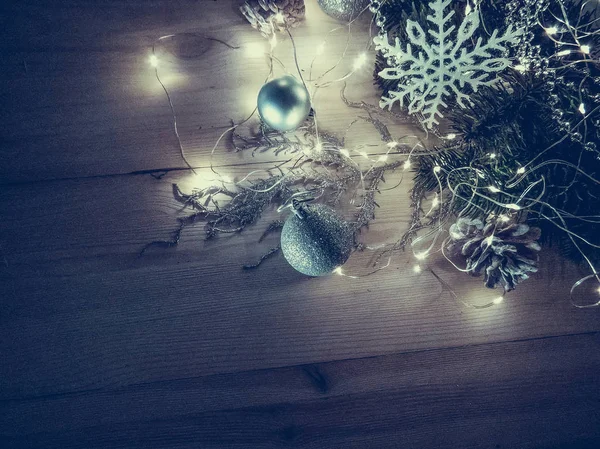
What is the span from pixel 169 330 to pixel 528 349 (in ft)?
2.47

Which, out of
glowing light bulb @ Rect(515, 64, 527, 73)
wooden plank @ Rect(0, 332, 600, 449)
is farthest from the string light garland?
wooden plank @ Rect(0, 332, 600, 449)

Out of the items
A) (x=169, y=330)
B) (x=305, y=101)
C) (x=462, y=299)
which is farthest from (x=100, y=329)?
(x=462, y=299)

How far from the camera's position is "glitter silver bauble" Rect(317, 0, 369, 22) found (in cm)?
84

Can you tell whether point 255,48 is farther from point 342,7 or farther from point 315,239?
point 315,239

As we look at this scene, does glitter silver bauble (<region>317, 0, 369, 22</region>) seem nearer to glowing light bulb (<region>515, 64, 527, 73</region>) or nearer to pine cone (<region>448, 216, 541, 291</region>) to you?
glowing light bulb (<region>515, 64, 527, 73</region>)

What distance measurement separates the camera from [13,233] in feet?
2.91

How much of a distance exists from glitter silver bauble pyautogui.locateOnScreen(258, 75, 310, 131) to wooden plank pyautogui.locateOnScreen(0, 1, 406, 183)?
15cm

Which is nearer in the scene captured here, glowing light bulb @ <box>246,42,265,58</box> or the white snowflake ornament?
the white snowflake ornament

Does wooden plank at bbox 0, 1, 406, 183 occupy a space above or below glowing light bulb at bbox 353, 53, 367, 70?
below

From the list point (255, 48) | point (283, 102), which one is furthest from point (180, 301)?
point (255, 48)

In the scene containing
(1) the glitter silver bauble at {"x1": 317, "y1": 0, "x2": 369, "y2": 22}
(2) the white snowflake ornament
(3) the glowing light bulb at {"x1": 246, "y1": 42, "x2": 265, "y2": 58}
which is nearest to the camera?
(2) the white snowflake ornament

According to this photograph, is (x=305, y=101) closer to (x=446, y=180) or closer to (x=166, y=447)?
A: (x=446, y=180)

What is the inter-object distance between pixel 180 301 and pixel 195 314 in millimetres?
41

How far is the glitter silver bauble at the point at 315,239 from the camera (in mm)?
716
